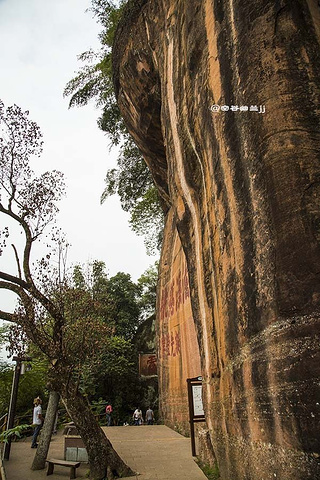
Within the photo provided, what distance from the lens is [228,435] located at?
13.3ft

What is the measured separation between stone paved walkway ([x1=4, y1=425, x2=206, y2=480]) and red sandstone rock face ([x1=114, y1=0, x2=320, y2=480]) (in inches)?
59.3

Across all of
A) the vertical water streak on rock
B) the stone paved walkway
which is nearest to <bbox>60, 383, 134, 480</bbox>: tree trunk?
the stone paved walkway

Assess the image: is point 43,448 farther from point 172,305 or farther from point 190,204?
point 172,305

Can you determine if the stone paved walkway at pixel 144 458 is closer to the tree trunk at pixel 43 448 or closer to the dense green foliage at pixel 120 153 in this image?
the tree trunk at pixel 43 448

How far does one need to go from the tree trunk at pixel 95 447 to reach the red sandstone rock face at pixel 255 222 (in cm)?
172

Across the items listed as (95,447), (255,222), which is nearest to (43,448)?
(95,447)

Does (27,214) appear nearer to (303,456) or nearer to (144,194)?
(303,456)

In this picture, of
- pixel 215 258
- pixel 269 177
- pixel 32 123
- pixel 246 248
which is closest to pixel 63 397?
pixel 215 258

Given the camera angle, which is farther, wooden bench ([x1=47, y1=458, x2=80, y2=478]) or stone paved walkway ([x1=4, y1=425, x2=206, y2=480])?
wooden bench ([x1=47, y1=458, x2=80, y2=478])

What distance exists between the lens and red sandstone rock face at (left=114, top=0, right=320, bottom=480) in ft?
9.40

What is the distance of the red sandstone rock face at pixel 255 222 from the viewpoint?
2.87 m

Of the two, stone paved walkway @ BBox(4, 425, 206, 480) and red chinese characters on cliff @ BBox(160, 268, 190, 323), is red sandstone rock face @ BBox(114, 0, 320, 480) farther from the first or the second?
red chinese characters on cliff @ BBox(160, 268, 190, 323)

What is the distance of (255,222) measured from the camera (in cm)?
343

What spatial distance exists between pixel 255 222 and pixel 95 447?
4.27m
